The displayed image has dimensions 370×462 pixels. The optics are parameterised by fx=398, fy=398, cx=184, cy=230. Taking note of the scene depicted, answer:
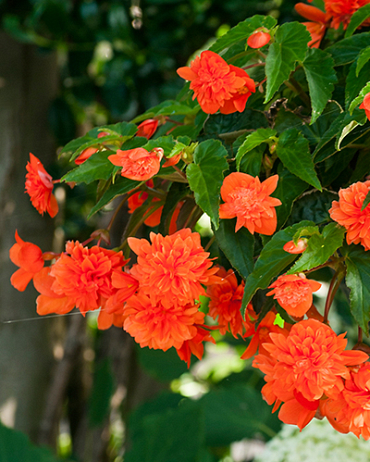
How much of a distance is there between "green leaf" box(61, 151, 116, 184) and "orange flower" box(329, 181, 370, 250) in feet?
0.45

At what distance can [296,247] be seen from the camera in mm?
219

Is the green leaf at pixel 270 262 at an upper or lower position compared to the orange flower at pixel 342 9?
lower

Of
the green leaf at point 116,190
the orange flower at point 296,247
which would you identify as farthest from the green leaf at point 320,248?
the green leaf at point 116,190

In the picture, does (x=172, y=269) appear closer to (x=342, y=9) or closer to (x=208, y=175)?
(x=208, y=175)

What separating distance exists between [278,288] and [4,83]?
2.64ft

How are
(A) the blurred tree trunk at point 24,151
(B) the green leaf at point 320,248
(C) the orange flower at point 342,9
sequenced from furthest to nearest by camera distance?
(A) the blurred tree trunk at point 24,151 < (C) the orange flower at point 342,9 < (B) the green leaf at point 320,248

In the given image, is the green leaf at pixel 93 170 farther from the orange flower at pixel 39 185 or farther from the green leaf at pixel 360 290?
the green leaf at pixel 360 290

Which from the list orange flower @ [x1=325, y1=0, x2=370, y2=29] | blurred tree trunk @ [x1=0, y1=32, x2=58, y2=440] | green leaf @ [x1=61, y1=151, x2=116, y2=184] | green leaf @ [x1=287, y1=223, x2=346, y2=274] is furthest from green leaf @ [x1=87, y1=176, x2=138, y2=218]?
blurred tree trunk @ [x1=0, y1=32, x2=58, y2=440]

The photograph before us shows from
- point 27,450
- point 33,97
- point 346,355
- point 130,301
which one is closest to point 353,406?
point 346,355

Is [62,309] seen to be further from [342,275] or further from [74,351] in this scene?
[74,351]

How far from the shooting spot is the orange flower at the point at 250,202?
0.23 m

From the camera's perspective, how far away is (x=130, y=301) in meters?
0.25

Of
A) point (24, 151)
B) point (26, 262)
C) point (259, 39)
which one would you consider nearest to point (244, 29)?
point (259, 39)

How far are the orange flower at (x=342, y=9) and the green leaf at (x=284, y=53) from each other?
0.32ft
